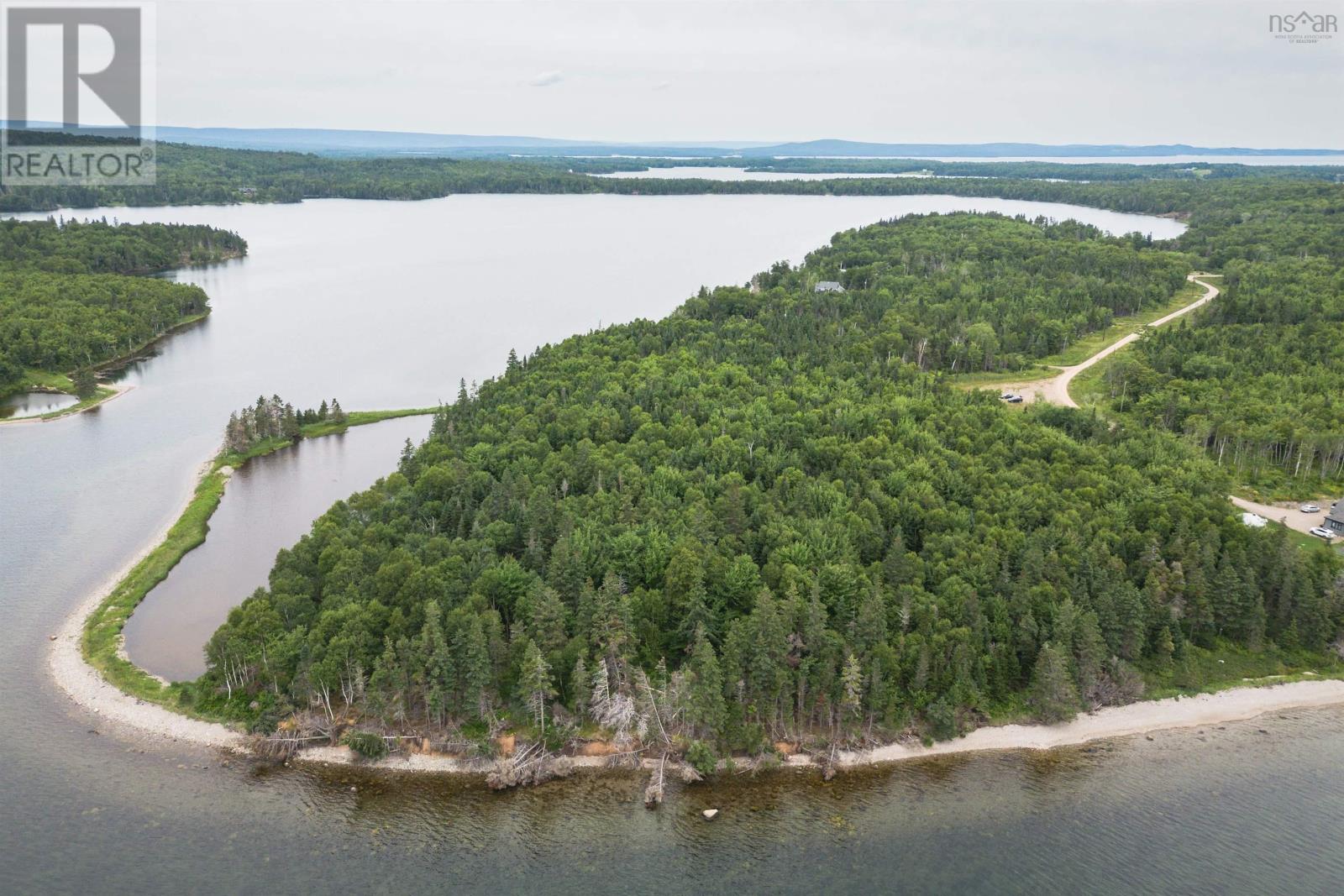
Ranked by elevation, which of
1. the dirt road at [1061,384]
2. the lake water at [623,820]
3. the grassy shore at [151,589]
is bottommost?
the lake water at [623,820]

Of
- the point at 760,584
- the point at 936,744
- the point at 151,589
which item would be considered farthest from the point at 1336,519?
the point at 151,589

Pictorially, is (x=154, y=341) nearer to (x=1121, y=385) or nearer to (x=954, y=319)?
(x=954, y=319)

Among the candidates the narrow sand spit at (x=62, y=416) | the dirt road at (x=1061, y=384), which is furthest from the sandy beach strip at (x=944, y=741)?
the narrow sand spit at (x=62, y=416)

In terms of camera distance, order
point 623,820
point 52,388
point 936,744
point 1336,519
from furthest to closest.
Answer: point 52,388, point 1336,519, point 936,744, point 623,820

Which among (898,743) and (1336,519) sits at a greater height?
(1336,519)

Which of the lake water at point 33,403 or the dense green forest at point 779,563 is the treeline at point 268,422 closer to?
the dense green forest at point 779,563

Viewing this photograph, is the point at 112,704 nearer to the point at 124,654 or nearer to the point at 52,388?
the point at 124,654
